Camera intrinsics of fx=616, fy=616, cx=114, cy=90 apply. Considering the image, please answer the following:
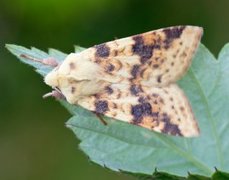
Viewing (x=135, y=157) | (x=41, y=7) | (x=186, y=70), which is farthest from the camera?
(x=41, y=7)

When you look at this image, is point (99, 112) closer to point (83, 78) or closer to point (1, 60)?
point (83, 78)

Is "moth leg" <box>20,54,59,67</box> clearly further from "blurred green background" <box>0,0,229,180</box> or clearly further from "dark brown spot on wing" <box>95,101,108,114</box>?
"blurred green background" <box>0,0,229,180</box>

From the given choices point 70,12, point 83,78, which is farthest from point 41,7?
point 83,78

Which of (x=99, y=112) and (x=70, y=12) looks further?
(x=70, y=12)

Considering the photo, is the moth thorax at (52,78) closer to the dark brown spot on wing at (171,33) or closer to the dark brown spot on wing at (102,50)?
the dark brown spot on wing at (102,50)

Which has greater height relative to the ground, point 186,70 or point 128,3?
point 186,70

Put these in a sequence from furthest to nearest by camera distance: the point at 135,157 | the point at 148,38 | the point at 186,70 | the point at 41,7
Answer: the point at 41,7
the point at 148,38
the point at 186,70
the point at 135,157

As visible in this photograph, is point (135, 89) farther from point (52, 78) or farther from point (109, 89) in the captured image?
point (52, 78)

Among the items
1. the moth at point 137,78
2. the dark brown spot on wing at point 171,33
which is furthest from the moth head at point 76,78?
the dark brown spot on wing at point 171,33
